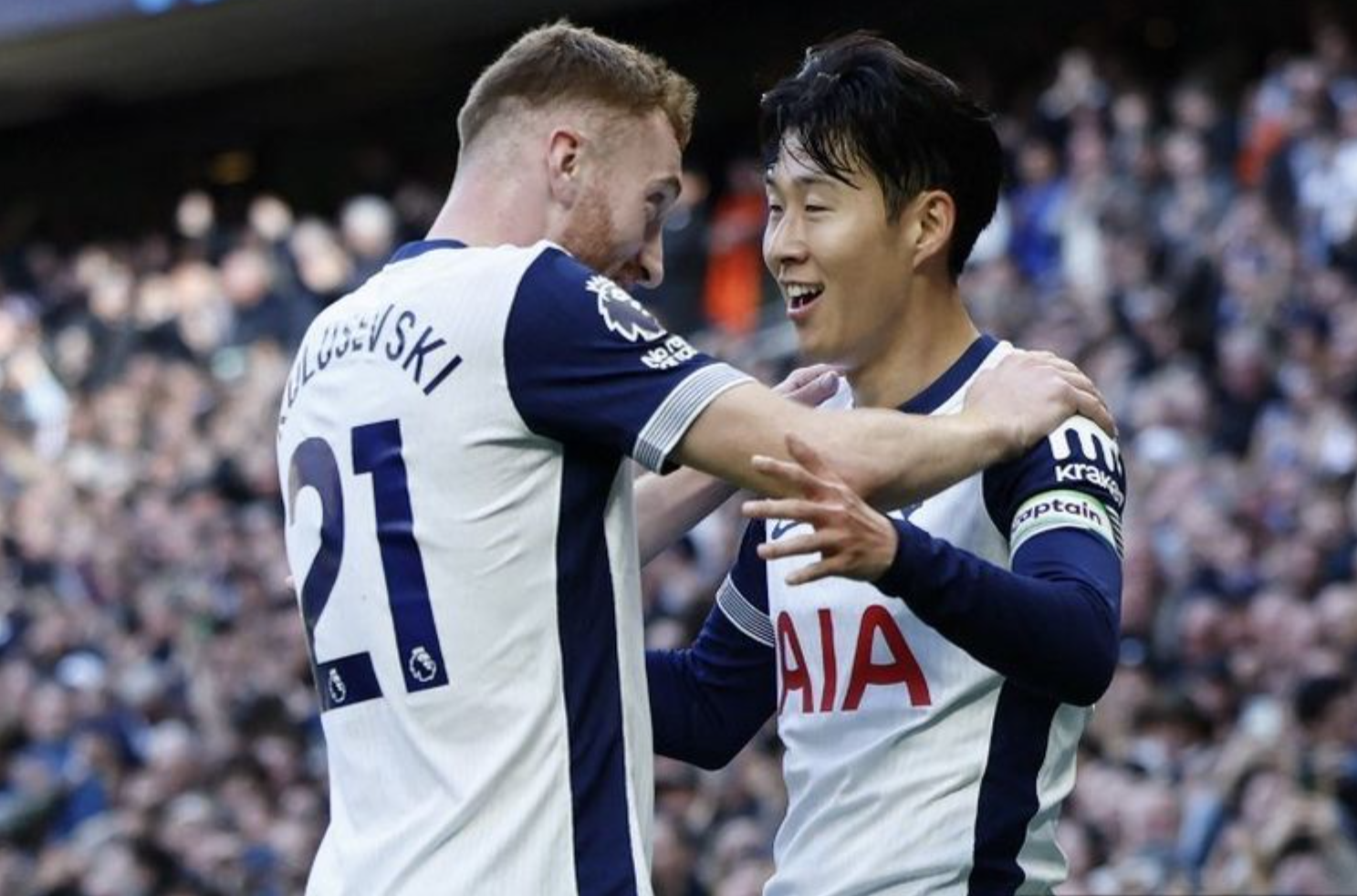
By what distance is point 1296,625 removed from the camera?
31.5ft

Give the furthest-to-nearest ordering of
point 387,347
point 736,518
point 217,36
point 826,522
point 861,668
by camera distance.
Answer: point 217,36 → point 736,518 → point 861,668 → point 387,347 → point 826,522

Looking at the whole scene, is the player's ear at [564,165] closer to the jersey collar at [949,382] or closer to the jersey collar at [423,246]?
the jersey collar at [423,246]

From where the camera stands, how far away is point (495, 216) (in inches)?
168

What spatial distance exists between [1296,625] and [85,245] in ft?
46.2

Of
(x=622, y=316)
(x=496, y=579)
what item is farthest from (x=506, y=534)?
(x=622, y=316)

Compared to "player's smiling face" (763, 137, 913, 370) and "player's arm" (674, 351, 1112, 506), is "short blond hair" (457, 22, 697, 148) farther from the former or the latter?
"player's arm" (674, 351, 1112, 506)

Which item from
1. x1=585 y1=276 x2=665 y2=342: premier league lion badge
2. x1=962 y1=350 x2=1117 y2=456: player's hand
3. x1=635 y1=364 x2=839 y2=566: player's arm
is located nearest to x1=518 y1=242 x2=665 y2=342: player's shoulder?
x1=585 y1=276 x2=665 y2=342: premier league lion badge

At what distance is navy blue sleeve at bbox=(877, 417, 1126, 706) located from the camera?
3838mm

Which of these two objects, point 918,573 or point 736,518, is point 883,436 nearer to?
point 918,573

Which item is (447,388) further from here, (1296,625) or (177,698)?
(177,698)

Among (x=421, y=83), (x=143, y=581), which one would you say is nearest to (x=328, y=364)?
(x=143, y=581)

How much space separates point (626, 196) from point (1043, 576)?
890mm

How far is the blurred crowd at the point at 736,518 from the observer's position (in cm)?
938

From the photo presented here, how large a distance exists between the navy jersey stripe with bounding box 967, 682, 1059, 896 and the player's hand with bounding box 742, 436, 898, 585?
1.63ft
